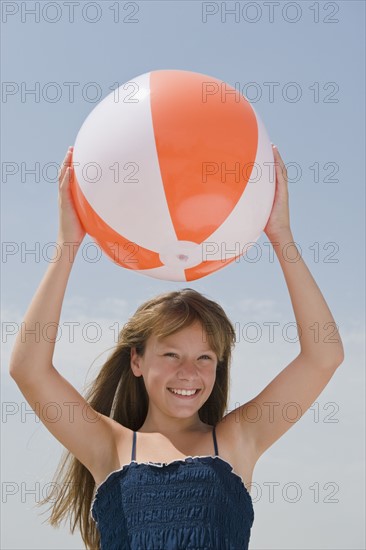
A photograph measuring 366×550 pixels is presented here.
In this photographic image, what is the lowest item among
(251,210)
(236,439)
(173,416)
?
(236,439)

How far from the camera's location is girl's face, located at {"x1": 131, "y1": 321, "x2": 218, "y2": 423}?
11.9ft

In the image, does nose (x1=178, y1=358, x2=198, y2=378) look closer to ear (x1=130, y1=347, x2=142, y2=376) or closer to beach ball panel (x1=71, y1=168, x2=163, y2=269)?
ear (x1=130, y1=347, x2=142, y2=376)

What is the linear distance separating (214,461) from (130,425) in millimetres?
651

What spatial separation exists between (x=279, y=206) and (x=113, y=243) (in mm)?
756

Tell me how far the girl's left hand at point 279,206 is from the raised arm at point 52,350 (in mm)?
836

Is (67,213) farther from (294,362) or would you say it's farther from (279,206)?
(294,362)

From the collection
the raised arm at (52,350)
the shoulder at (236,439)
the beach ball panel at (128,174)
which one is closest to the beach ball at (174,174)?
the beach ball panel at (128,174)

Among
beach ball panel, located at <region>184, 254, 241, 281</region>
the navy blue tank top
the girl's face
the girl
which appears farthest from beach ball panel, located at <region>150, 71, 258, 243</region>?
the navy blue tank top


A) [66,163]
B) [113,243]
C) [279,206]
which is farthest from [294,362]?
[66,163]

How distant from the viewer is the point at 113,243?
3221mm

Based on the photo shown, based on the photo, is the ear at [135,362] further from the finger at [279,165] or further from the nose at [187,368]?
the finger at [279,165]

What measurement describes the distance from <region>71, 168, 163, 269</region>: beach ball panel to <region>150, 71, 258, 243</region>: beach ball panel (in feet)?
0.62

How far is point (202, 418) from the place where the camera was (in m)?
4.04

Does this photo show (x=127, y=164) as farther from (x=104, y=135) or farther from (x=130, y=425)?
(x=130, y=425)
